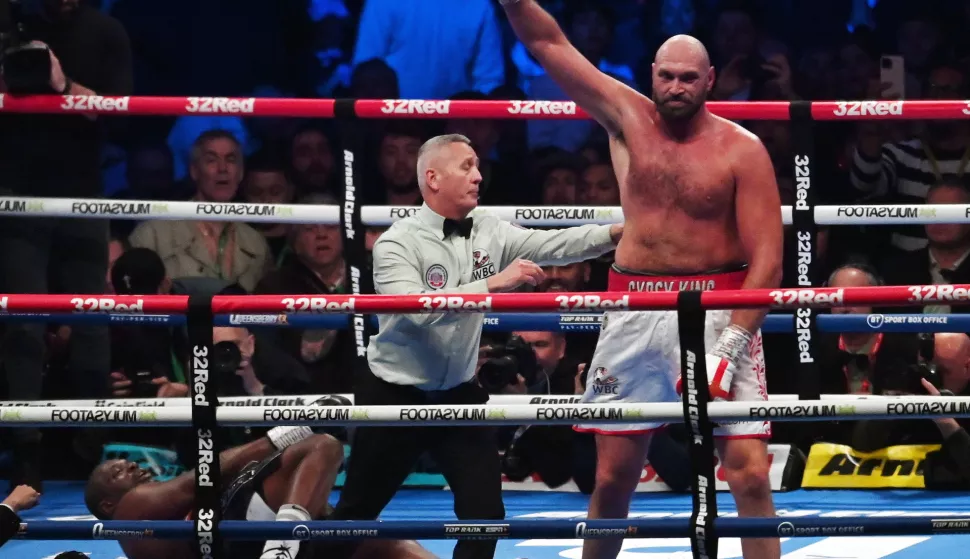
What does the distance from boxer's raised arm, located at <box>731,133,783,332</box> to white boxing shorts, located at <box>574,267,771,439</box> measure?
0.11 meters

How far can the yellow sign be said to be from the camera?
518 cm

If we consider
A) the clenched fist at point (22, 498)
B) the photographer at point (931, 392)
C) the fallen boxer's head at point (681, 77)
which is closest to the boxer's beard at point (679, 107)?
the fallen boxer's head at point (681, 77)

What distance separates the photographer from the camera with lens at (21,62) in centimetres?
462

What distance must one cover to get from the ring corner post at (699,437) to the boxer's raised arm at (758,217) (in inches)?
12.4

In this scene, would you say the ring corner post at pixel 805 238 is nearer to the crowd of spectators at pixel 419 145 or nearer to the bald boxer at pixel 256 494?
the crowd of spectators at pixel 419 145

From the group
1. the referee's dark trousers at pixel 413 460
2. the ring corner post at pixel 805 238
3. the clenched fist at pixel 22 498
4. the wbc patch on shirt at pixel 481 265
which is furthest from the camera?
the clenched fist at pixel 22 498

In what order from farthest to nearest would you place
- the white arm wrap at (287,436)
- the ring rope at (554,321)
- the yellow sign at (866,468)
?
1. the yellow sign at (866,468)
2. the ring rope at (554,321)
3. the white arm wrap at (287,436)

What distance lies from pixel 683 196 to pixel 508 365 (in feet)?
4.34

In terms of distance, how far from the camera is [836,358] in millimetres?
5438

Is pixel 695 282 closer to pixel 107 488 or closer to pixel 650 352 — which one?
pixel 650 352

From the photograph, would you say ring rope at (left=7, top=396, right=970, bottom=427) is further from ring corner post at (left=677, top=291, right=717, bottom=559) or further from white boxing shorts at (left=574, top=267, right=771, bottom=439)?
white boxing shorts at (left=574, top=267, right=771, bottom=439)

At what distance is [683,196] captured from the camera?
12.6 ft

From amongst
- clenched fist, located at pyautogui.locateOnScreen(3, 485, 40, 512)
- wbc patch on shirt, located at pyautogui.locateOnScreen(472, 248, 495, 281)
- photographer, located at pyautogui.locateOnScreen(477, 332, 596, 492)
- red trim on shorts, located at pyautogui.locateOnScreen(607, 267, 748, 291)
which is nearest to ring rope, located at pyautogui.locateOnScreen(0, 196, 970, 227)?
wbc patch on shirt, located at pyautogui.locateOnScreen(472, 248, 495, 281)

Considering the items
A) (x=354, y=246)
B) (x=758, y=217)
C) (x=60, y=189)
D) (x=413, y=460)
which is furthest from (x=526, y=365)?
(x=60, y=189)
